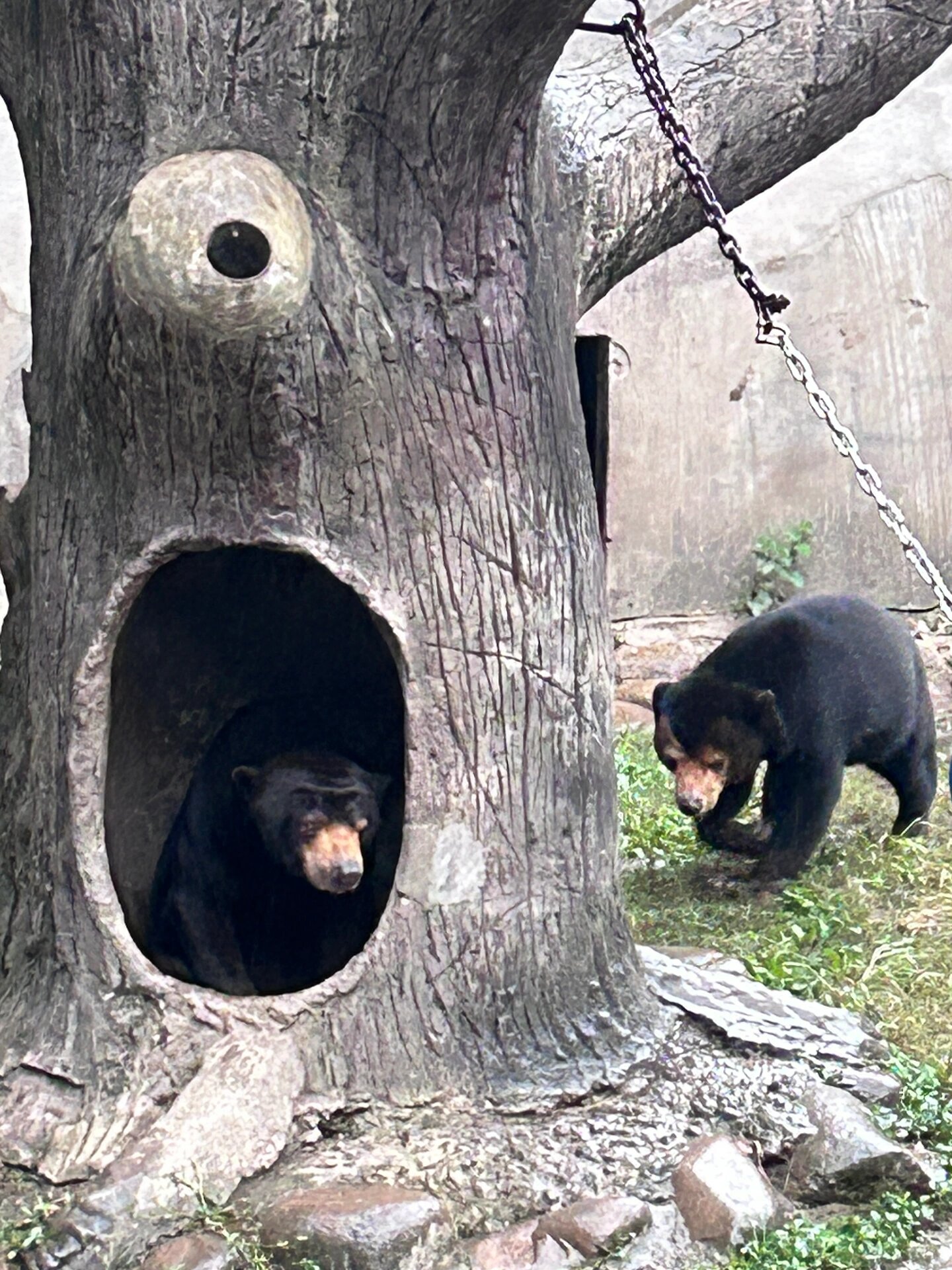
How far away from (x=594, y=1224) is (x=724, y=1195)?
0.28 metres

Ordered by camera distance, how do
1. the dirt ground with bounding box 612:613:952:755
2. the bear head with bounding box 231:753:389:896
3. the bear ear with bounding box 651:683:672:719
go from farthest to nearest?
the dirt ground with bounding box 612:613:952:755
the bear ear with bounding box 651:683:672:719
the bear head with bounding box 231:753:389:896

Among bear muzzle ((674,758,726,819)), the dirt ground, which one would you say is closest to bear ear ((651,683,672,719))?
bear muzzle ((674,758,726,819))

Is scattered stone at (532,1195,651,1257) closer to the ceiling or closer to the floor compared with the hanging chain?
closer to the floor

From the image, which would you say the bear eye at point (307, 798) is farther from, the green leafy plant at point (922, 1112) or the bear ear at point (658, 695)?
the bear ear at point (658, 695)

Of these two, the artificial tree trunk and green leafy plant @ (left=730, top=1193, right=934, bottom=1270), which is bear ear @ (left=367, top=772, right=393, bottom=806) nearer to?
the artificial tree trunk

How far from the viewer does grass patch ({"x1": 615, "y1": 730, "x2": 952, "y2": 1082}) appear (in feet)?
13.5

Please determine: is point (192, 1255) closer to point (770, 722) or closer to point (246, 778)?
point (246, 778)

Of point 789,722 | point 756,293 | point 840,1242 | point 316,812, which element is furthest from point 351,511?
point 789,722

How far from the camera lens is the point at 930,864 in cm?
521

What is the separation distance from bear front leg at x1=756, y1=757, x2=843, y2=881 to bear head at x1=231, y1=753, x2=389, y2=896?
1672 mm

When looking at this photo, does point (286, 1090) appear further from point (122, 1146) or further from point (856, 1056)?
point (856, 1056)

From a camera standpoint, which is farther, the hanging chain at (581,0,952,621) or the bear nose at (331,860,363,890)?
the bear nose at (331,860,363,890)

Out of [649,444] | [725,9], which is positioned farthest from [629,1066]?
[649,444]

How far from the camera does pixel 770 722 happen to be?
5133 millimetres
